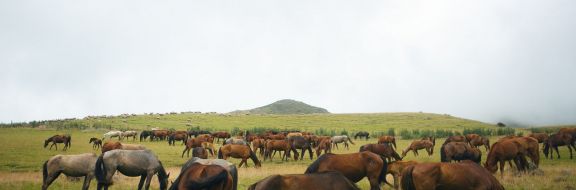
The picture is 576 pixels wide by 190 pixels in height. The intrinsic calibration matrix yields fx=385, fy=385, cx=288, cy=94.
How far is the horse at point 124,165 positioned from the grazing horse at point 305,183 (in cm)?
666

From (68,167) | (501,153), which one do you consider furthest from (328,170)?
(501,153)

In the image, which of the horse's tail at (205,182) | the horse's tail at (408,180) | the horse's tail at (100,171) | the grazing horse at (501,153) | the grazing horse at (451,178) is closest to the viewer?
the horse's tail at (205,182)

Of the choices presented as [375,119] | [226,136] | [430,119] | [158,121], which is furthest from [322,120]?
[226,136]

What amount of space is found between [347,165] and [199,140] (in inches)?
967

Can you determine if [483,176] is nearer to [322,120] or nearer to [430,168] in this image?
[430,168]

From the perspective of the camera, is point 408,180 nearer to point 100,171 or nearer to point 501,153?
point 501,153

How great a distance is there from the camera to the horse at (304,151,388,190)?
1097cm

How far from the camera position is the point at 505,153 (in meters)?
15.7

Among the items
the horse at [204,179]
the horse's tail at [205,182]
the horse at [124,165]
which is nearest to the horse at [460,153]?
the horse at [124,165]

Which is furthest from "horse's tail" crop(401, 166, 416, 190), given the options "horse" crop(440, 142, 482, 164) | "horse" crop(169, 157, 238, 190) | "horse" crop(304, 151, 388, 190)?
"horse" crop(440, 142, 482, 164)

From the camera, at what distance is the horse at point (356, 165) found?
1097 cm

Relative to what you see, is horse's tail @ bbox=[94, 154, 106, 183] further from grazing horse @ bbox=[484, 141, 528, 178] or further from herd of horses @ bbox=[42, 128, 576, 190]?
grazing horse @ bbox=[484, 141, 528, 178]

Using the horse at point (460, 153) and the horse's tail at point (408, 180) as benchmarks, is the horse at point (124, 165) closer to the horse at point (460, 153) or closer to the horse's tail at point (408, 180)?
the horse's tail at point (408, 180)

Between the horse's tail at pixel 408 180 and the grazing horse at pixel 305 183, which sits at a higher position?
the grazing horse at pixel 305 183
